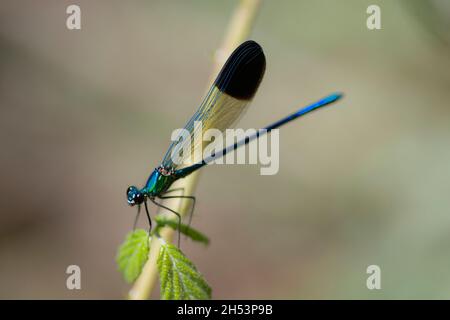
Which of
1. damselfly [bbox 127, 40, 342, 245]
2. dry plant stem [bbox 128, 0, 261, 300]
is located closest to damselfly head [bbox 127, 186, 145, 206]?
damselfly [bbox 127, 40, 342, 245]

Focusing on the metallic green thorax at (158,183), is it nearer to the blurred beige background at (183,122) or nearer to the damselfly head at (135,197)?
the damselfly head at (135,197)

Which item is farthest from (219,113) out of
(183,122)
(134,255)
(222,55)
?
(183,122)

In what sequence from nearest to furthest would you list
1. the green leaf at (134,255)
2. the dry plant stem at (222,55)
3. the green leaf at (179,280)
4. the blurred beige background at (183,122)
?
the green leaf at (179,280), the green leaf at (134,255), the dry plant stem at (222,55), the blurred beige background at (183,122)

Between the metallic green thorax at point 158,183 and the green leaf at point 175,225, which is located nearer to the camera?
the green leaf at point 175,225

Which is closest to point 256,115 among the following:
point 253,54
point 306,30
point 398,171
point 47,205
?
point 306,30

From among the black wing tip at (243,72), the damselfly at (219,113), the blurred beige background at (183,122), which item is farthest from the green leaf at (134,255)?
the blurred beige background at (183,122)

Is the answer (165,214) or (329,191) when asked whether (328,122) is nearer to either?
(329,191)

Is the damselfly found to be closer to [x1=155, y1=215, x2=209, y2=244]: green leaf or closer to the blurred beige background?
[x1=155, y1=215, x2=209, y2=244]: green leaf
